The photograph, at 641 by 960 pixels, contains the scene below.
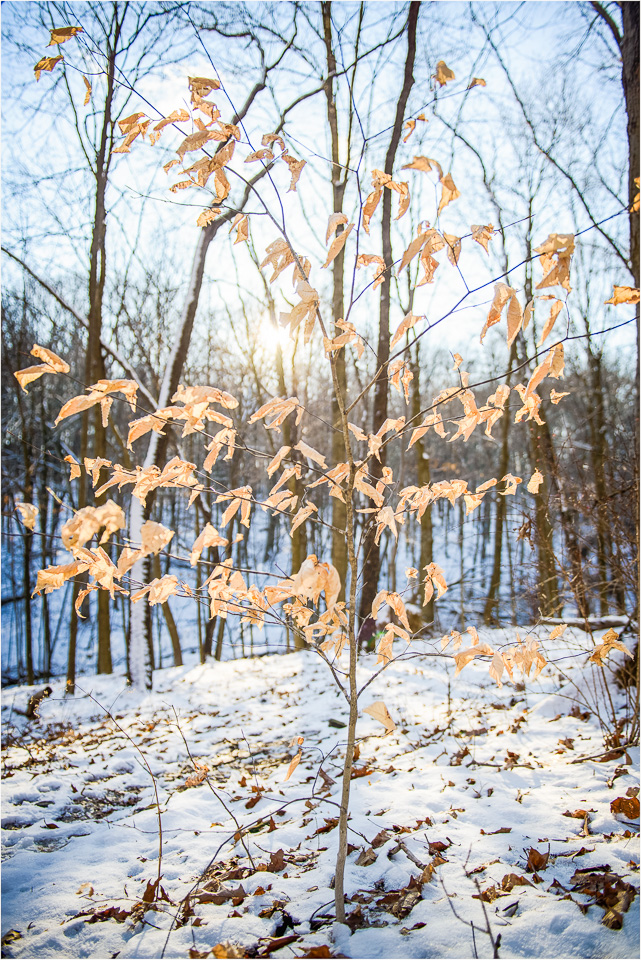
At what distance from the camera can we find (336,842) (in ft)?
6.79

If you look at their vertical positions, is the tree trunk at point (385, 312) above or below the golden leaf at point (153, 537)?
above

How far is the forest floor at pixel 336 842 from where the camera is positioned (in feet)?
4.90

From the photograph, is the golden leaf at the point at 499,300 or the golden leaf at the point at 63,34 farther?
the golden leaf at the point at 63,34

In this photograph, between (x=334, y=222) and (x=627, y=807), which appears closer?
(x=334, y=222)

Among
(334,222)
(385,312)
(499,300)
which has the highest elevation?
(385,312)

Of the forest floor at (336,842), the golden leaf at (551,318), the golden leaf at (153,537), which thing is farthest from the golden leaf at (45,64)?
the forest floor at (336,842)

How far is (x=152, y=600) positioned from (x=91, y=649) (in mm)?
16663

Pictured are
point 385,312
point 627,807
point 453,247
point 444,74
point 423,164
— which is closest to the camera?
point 423,164

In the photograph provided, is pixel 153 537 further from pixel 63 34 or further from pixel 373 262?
pixel 63 34

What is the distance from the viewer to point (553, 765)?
270 cm

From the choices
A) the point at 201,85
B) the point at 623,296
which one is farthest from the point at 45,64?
the point at 623,296

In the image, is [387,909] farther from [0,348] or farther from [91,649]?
[91,649]

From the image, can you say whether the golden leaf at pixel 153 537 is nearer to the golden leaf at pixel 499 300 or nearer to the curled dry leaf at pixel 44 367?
the curled dry leaf at pixel 44 367

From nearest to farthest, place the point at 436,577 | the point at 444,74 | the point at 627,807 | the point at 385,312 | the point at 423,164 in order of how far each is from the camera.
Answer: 1. the point at 423,164
2. the point at 444,74
3. the point at 436,577
4. the point at 627,807
5. the point at 385,312
